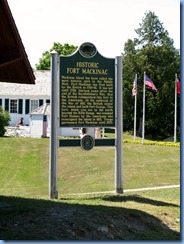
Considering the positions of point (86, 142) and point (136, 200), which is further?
point (86, 142)

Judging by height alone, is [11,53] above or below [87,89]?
above

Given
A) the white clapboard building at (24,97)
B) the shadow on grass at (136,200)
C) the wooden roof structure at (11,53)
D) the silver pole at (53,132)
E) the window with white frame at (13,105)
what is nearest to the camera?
the wooden roof structure at (11,53)

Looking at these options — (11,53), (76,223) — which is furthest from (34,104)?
(76,223)

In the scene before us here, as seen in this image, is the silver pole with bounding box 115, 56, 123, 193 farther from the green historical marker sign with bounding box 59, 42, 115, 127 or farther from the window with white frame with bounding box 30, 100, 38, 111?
the window with white frame with bounding box 30, 100, 38, 111

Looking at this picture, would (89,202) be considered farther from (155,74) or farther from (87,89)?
(155,74)

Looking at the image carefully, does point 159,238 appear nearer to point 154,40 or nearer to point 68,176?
point 68,176

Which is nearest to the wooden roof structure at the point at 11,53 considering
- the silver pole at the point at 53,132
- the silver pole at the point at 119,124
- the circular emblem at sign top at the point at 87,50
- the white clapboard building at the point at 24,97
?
the silver pole at the point at 53,132

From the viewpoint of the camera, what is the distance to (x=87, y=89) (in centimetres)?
1220

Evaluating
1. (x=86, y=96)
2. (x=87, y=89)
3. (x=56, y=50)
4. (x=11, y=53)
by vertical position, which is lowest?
(x=86, y=96)

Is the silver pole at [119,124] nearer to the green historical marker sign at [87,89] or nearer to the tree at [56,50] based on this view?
the green historical marker sign at [87,89]

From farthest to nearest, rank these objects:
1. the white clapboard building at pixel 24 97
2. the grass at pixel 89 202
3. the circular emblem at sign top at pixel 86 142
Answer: the white clapboard building at pixel 24 97 < the circular emblem at sign top at pixel 86 142 < the grass at pixel 89 202

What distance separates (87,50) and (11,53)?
7.43 ft

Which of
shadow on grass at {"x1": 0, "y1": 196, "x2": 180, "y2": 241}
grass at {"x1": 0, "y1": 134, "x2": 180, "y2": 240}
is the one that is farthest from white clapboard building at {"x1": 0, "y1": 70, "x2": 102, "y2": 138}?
shadow on grass at {"x1": 0, "y1": 196, "x2": 180, "y2": 241}

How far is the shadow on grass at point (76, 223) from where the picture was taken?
845 cm
